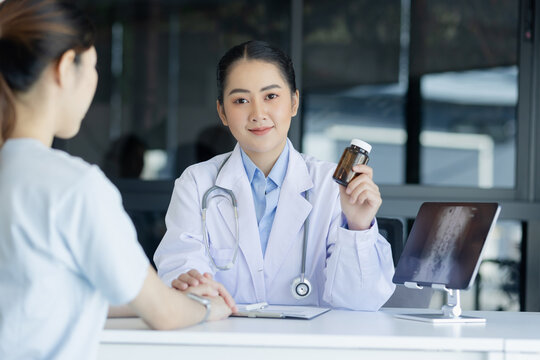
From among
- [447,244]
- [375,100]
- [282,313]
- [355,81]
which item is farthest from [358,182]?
[355,81]

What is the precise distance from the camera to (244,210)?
1918mm

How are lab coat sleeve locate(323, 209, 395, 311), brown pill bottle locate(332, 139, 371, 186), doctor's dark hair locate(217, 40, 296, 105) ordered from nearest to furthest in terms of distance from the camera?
brown pill bottle locate(332, 139, 371, 186), lab coat sleeve locate(323, 209, 395, 311), doctor's dark hair locate(217, 40, 296, 105)

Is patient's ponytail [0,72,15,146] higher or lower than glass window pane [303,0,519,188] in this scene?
lower

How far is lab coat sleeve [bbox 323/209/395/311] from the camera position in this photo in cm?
169

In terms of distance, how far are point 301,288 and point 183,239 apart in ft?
1.09

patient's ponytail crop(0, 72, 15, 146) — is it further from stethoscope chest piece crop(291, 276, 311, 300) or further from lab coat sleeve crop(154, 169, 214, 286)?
stethoscope chest piece crop(291, 276, 311, 300)

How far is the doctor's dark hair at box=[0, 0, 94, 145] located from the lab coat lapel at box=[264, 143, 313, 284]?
92 cm

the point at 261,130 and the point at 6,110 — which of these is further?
the point at 261,130

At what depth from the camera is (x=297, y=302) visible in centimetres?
182

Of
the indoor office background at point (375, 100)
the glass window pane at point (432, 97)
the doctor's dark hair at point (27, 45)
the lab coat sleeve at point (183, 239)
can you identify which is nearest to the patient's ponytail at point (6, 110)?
the doctor's dark hair at point (27, 45)

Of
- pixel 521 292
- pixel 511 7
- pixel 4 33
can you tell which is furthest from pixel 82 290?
pixel 511 7

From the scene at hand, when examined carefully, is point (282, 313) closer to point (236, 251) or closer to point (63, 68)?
point (236, 251)

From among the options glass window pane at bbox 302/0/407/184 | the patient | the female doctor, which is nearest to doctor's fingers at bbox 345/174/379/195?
the female doctor

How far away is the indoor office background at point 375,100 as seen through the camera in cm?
329
